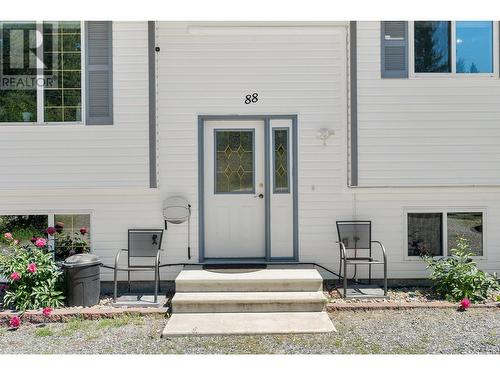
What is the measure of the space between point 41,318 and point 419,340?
4.29 meters

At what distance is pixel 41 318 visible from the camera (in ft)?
17.3

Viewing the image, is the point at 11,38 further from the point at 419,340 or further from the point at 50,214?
the point at 419,340

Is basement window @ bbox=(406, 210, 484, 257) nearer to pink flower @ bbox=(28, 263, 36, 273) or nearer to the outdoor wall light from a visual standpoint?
the outdoor wall light

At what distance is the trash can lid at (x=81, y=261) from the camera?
568 cm

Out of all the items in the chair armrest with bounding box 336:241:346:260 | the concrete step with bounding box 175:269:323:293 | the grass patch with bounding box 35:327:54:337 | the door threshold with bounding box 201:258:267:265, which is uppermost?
the chair armrest with bounding box 336:241:346:260

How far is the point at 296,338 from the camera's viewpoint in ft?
15.2

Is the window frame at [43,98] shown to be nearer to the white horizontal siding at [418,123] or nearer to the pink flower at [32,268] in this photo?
the pink flower at [32,268]

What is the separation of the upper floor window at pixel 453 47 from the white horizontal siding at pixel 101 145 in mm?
3947

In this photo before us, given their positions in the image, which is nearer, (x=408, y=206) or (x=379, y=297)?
(x=379, y=297)

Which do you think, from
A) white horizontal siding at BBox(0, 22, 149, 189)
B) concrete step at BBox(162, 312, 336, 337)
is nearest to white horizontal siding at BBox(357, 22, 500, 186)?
concrete step at BBox(162, 312, 336, 337)

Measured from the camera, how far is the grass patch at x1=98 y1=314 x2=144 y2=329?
16.8 ft

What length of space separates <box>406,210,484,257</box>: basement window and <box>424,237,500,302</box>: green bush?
1.15 feet

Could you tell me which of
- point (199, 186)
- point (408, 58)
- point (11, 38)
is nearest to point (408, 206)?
point (408, 58)

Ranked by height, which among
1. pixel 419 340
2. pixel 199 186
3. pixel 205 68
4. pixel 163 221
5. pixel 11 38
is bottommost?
pixel 419 340
